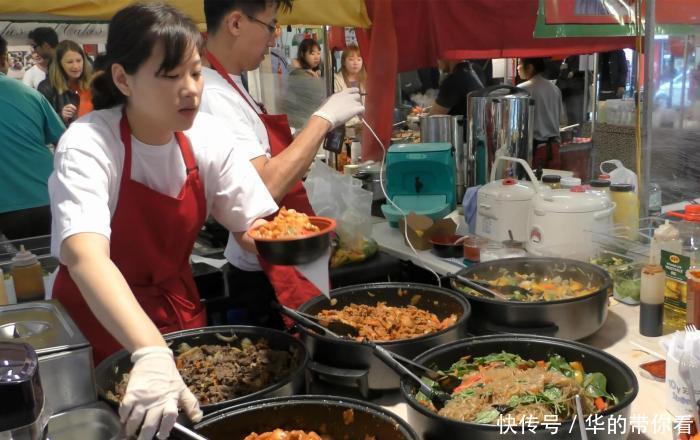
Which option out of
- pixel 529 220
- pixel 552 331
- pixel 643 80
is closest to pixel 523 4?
pixel 643 80

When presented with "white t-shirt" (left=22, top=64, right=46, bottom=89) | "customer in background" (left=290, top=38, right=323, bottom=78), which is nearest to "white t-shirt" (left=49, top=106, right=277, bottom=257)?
"customer in background" (left=290, top=38, right=323, bottom=78)

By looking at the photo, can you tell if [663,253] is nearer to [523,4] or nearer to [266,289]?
[266,289]

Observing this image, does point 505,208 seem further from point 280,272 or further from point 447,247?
point 280,272

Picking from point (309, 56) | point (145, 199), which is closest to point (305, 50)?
point (309, 56)

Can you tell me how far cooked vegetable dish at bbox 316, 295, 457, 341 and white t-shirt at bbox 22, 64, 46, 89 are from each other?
228 inches

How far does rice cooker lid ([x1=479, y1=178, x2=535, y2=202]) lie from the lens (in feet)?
7.98

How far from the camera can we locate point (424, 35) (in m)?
3.87

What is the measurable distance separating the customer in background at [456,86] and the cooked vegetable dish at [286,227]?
11.3 feet

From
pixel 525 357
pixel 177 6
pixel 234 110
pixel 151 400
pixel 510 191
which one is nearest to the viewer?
pixel 151 400

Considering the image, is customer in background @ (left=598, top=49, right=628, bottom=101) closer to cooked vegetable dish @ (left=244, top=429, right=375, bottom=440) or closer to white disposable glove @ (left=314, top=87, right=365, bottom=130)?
white disposable glove @ (left=314, top=87, right=365, bottom=130)

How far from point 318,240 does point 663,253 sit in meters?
1.03

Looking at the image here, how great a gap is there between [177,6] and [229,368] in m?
2.03

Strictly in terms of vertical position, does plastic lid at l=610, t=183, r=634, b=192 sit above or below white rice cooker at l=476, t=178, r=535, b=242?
above

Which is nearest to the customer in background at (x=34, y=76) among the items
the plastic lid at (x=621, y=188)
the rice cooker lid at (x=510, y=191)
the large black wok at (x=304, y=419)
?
the rice cooker lid at (x=510, y=191)
